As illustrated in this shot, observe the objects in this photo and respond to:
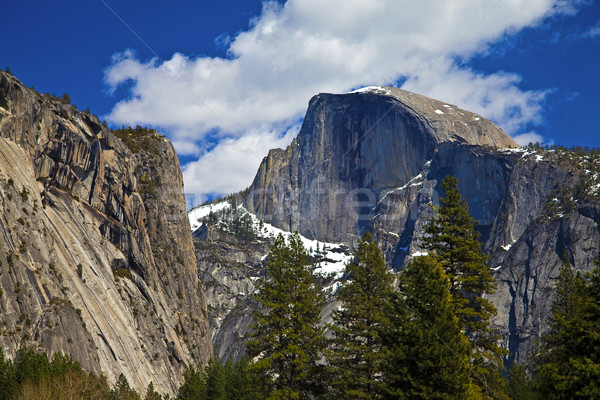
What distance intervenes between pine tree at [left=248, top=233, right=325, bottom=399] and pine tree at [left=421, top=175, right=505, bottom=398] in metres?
9.21

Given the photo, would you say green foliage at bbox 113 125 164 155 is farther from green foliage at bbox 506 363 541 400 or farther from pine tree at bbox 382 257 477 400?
pine tree at bbox 382 257 477 400

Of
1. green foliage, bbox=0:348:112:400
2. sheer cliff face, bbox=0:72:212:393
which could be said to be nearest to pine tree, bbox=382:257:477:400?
green foliage, bbox=0:348:112:400

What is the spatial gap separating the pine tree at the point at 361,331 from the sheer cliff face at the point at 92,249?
128 ft

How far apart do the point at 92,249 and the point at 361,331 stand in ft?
221

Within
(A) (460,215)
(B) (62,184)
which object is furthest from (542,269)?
(A) (460,215)

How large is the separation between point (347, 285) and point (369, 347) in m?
4.34

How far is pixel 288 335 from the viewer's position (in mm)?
35031

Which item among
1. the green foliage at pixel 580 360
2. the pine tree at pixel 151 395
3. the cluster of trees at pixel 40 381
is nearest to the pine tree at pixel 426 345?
the green foliage at pixel 580 360

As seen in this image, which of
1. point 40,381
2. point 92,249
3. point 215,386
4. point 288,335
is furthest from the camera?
point 92,249

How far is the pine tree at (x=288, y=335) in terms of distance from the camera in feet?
115

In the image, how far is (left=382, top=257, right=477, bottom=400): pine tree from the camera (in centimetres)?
2519

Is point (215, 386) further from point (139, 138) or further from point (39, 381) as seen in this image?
point (139, 138)

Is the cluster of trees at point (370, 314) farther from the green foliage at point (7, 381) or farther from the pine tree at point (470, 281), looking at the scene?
the green foliage at point (7, 381)

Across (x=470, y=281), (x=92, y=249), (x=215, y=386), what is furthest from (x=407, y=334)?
(x=92, y=249)
